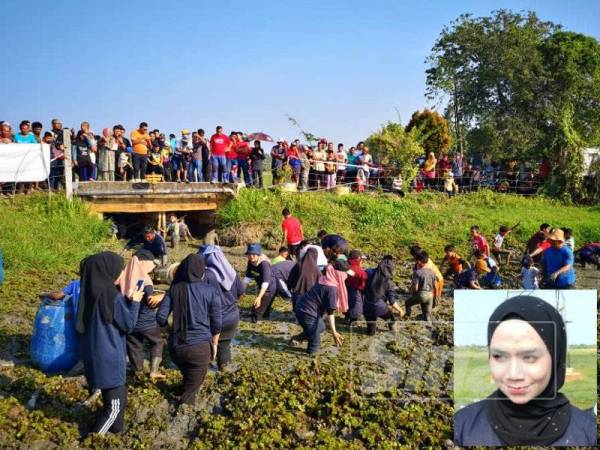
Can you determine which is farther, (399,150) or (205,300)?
(399,150)

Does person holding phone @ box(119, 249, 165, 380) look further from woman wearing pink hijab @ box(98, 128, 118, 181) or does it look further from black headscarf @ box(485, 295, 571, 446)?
woman wearing pink hijab @ box(98, 128, 118, 181)

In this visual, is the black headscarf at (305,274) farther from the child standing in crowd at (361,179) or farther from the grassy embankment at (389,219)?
the child standing in crowd at (361,179)

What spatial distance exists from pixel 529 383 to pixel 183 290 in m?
3.43

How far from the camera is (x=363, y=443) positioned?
559cm

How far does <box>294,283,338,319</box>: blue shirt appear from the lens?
763cm

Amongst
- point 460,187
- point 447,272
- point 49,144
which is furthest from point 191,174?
point 460,187

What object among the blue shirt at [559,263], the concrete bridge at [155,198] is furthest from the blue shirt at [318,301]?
the concrete bridge at [155,198]

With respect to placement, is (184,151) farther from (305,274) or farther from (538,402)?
(538,402)

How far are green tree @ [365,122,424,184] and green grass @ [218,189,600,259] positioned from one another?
92cm

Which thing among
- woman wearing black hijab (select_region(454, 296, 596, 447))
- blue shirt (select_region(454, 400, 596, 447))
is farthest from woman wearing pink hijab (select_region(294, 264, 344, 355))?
woman wearing black hijab (select_region(454, 296, 596, 447))

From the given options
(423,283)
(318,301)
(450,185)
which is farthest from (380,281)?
(450,185)

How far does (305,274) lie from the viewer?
8.71 metres

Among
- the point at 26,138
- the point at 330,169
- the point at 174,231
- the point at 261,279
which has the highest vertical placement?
the point at 26,138

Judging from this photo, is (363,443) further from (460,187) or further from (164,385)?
(460,187)
